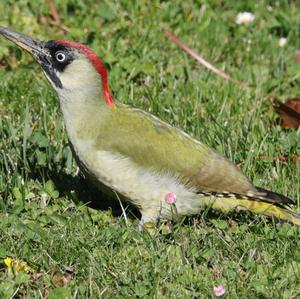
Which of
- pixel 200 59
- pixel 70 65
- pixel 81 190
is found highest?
pixel 70 65

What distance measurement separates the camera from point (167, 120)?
4.63m

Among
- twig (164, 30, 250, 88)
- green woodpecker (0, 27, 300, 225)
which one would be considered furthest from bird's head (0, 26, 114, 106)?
Result: twig (164, 30, 250, 88)

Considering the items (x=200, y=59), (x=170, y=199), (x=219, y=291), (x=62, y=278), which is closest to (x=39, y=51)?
(x=170, y=199)

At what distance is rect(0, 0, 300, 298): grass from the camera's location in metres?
3.37

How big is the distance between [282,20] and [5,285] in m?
3.00

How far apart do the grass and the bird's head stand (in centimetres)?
37

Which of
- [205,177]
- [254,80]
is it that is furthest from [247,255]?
[254,80]

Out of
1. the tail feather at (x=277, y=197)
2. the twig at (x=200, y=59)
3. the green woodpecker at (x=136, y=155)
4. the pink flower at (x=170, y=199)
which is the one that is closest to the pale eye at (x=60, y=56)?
the green woodpecker at (x=136, y=155)

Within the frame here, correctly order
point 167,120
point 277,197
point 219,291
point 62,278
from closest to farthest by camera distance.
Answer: point 219,291 → point 62,278 → point 277,197 → point 167,120

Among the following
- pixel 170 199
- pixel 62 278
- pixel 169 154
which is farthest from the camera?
pixel 169 154

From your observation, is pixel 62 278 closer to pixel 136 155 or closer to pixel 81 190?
pixel 136 155

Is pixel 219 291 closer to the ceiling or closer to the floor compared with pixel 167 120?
closer to the ceiling

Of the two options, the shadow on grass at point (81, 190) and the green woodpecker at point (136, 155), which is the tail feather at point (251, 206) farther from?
the shadow on grass at point (81, 190)

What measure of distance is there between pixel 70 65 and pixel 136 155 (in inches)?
18.1
